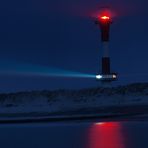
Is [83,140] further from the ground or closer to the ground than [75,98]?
closer to the ground

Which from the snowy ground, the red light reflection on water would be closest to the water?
the red light reflection on water

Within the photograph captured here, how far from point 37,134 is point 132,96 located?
→ 34.2 m

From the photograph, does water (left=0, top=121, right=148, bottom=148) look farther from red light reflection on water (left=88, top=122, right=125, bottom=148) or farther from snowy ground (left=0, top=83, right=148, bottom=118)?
snowy ground (left=0, top=83, right=148, bottom=118)

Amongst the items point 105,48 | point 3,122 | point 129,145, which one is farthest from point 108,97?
point 129,145

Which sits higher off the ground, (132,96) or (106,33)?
(106,33)

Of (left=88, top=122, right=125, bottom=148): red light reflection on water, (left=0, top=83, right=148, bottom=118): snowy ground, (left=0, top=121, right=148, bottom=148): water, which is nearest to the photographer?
(left=88, top=122, right=125, bottom=148): red light reflection on water

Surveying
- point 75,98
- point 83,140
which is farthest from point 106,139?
point 75,98

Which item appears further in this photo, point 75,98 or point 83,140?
point 75,98

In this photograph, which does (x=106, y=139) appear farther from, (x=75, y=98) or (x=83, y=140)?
(x=75, y=98)

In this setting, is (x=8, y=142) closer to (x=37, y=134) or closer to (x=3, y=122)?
(x=37, y=134)

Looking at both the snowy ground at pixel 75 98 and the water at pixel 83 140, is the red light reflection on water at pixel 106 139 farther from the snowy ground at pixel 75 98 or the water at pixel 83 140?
the snowy ground at pixel 75 98

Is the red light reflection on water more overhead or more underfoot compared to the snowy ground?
more underfoot

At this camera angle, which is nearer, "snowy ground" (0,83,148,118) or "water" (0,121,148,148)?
"water" (0,121,148,148)

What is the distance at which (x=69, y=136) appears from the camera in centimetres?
1809
